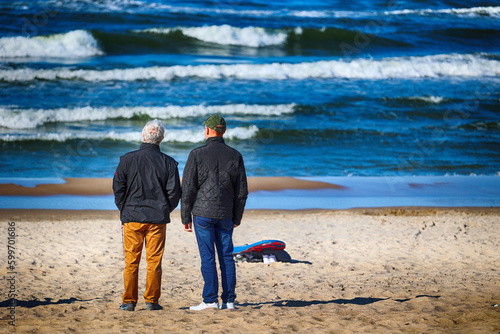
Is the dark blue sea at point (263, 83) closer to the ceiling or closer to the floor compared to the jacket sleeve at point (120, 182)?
closer to the ceiling

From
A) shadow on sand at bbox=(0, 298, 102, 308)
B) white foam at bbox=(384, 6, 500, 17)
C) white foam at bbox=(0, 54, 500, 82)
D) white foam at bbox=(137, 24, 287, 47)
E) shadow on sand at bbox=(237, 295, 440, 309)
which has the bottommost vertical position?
shadow on sand at bbox=(237, 295, 440, 309)

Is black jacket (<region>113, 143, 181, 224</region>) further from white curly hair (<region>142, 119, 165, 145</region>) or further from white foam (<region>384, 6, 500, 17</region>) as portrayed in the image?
white foam (<region>384, 6, 500, 17</region>)

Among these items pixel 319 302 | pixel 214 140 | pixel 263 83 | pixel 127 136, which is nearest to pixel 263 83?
pixel 263 83

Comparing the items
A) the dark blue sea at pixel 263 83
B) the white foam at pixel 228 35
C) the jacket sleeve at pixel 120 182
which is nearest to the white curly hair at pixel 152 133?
the jacket sleeve at pixel 120 182

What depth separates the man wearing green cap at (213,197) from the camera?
409 cm

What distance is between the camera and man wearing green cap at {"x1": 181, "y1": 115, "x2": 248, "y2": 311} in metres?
4.09

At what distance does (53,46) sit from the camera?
2338 cm

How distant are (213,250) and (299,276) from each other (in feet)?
6.49

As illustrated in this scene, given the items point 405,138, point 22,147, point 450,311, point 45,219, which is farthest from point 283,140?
point 450,311

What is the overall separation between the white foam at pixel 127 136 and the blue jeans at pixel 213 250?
39.3ft

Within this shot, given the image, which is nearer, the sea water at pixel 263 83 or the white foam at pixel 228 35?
the sea water at pixel 263 83

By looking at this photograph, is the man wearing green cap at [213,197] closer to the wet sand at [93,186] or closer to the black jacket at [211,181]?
the black jacket at [211,181]

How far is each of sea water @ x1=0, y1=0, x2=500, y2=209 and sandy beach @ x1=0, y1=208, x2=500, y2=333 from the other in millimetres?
4472

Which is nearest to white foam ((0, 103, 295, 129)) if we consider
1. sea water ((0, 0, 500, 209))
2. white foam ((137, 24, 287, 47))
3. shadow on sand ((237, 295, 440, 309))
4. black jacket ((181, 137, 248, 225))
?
sea water ((0, 0, 500, 209))
